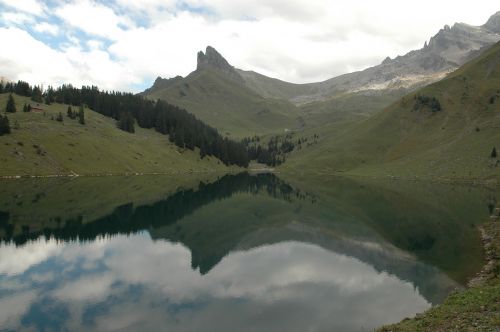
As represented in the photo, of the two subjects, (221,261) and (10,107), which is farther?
(10,107)

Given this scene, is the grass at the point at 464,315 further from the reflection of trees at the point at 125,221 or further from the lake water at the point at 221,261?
the reflection of trees at the point at 125,221

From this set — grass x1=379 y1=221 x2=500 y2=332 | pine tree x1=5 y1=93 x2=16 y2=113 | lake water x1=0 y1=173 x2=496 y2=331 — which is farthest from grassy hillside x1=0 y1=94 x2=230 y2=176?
grass x1=379 y1=221 x2=500 y2=332

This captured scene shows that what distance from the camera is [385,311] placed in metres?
38.3

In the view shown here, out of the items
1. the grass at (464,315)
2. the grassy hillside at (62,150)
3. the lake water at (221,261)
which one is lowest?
the lake water at (221,261)

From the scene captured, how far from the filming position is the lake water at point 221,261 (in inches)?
1430

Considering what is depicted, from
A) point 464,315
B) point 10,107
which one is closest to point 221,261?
point 464,315

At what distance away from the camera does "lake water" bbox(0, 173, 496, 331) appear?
3631 centimetres

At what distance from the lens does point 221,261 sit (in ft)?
189

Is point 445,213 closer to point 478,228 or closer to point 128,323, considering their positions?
point 478,228

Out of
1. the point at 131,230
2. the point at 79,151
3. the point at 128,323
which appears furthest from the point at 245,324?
Answer: the point at 79,151

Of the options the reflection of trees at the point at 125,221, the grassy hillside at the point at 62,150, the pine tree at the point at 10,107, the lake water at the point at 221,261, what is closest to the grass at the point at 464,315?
the lake water at the point at 221,261

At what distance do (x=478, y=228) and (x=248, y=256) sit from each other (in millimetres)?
43670

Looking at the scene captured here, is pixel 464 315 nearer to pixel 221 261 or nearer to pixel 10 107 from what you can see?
pixel 221 261

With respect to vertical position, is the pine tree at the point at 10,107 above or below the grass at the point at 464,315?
above
